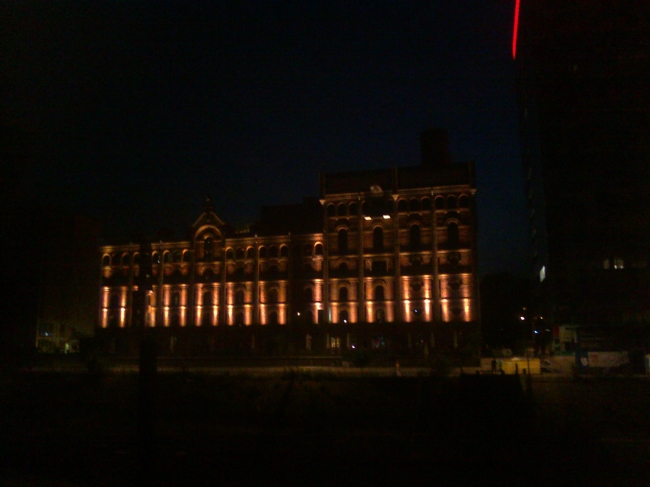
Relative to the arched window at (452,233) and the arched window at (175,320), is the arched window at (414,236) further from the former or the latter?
the arched window at (175,320)

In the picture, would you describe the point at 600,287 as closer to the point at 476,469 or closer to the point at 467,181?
the point at 467,181

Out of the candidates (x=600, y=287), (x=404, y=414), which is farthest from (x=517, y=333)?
(x=404, y=414)

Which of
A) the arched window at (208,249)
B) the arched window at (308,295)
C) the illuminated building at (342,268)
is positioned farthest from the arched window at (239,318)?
the arched window at (308,295)

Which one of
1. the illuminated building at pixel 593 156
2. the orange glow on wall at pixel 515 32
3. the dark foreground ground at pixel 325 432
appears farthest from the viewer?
the orange glow on wall at pixel 515 32

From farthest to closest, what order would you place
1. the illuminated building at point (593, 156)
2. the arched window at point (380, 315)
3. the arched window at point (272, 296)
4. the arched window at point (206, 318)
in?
the illuminated building at point (593, 156), the arched window at point (206, 318), the arched window at point (272, 296), the arched window at point (380, 315)

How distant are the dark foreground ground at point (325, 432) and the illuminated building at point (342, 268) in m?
27.8

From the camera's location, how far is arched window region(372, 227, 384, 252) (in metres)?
65.9

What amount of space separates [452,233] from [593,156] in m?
22.0

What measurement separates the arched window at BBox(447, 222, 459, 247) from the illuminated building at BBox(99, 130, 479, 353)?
10 centimetres

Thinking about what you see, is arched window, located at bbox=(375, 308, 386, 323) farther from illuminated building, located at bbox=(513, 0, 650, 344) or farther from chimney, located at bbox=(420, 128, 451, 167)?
illuminated building, located at bbox=(513, 0, 650, 344)

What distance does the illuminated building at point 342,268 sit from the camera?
63469 mm

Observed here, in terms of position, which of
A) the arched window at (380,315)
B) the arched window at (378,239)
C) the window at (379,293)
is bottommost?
the arched window at (380,315)

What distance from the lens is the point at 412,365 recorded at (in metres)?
50.9

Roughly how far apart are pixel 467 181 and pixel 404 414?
42.9 metres
